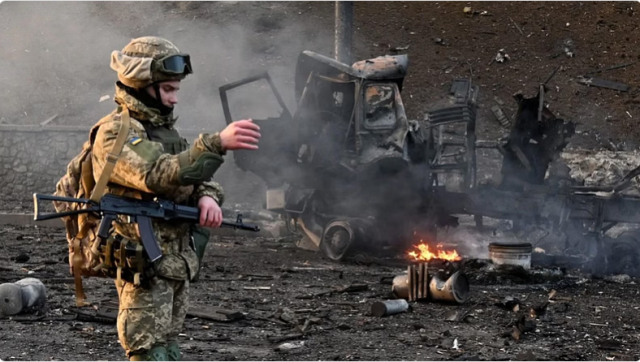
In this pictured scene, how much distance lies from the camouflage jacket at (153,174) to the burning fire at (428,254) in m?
6.87

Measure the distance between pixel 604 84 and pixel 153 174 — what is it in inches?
669

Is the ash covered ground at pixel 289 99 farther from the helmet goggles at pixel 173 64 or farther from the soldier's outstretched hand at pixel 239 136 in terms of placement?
the soldier's outstretched hand at pixel 239 136

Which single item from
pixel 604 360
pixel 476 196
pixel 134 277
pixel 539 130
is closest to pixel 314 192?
pixel 476 196

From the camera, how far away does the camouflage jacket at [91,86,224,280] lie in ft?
16.0

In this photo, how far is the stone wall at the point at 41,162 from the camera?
1831cm

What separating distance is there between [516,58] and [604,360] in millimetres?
14871

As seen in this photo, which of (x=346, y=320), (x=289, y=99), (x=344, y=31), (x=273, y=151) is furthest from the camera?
(x=289, y=99)

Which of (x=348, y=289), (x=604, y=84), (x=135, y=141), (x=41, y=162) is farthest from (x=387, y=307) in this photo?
(x=604, y=84)

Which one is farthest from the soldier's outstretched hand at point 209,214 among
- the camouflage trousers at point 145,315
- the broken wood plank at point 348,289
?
the broken wood plank at point 348,289

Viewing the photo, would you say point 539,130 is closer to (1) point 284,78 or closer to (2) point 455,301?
(2) point 455,301

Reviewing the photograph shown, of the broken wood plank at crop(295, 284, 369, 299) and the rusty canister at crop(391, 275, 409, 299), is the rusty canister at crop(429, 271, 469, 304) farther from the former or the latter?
the broken wood plank at crop(295, 284, 369, 299)

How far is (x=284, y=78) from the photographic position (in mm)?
21438

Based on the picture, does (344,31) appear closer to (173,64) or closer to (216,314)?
(216,314)

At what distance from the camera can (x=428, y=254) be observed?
12219 mm
